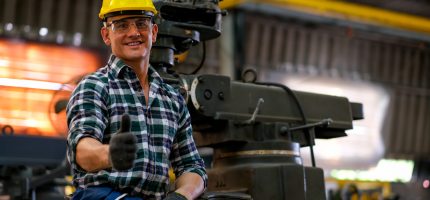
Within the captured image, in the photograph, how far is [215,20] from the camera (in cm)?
328

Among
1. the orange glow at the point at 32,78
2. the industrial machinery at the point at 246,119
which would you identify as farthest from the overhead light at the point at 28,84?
the industrial machinery at the point at 246,119

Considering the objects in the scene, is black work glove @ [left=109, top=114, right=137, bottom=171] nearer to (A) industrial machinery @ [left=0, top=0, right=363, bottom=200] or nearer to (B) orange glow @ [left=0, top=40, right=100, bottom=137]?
(A) industrial machinery @ [left=0, top=0, right=363, bottom=200]

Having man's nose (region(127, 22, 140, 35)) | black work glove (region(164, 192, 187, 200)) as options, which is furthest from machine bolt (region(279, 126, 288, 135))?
man's nose (region(127, 22, 140, 35))

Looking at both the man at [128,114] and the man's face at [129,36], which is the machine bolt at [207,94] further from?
the man's face at [129,36]

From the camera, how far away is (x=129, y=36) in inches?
86.0

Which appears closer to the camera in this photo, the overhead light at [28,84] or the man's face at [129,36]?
the man's face at [129,36]

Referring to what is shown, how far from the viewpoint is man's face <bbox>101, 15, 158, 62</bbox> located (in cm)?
219

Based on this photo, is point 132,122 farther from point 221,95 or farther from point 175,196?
point 221,95

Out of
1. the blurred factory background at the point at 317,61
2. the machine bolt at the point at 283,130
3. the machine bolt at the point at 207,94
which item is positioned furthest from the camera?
the blurred factory background at the point at 317,61

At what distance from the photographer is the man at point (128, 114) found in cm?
208

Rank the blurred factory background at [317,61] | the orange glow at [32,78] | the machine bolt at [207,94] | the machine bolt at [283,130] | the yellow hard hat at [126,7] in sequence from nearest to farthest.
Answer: the yellow hard hat at [126,7], the machine bolt at [207,94], the machine bolt at [283,130], the orange glow at [32,78], the blurred factory background at [317,61]

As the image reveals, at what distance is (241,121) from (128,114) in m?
1.08

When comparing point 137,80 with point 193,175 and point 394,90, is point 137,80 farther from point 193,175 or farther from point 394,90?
point 394,90

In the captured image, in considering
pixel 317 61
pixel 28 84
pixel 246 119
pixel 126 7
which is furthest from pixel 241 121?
pixel 317 61
